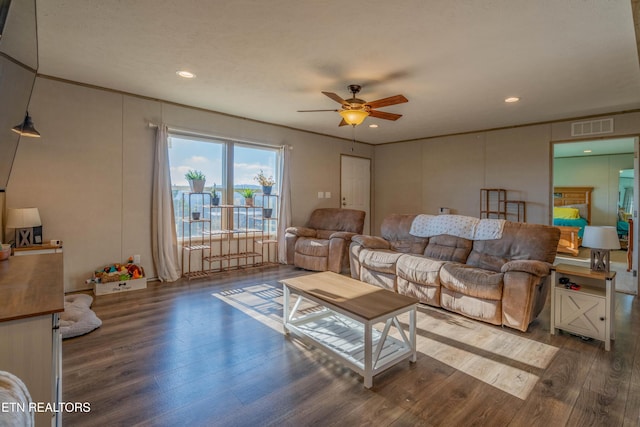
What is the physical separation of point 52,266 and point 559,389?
3.39 m

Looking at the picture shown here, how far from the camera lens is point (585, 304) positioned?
267 centimetres

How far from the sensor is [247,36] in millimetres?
2541

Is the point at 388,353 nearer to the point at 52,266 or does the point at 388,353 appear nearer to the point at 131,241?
the point at 52,266

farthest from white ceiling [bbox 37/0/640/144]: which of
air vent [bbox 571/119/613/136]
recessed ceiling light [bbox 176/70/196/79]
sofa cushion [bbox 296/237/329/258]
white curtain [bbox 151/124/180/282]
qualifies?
sofa cushion [bbox 296/237/329/258]

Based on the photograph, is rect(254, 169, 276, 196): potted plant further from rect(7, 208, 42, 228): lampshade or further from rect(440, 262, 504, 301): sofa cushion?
rect(440, 262, 504, 301): sofa cushion

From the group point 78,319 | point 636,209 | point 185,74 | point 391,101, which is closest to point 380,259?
point 391,101

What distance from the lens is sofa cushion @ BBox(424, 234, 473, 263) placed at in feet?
12.2

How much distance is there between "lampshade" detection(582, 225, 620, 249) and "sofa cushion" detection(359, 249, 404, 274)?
1776 millimetres

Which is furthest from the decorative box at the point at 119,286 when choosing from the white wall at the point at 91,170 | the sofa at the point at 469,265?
the sofa at the point at 469,265

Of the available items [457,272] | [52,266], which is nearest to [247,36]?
[52,266]

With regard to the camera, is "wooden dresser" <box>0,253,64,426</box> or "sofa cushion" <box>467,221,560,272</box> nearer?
"wooden dresser" <box>0,253,64,426</box>

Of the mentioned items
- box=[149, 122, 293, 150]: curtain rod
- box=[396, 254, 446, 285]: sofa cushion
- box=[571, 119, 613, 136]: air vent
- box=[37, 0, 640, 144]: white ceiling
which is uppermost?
box=[37, 0, 640, 144]: white ceiling

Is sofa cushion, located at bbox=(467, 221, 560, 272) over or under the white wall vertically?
under

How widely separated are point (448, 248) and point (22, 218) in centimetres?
470
